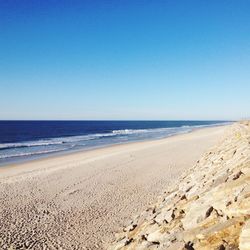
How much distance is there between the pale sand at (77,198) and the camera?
1145cm

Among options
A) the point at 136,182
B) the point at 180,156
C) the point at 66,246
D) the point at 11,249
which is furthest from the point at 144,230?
the point at 180,156

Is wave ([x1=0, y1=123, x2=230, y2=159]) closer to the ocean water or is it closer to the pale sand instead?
the ocean water

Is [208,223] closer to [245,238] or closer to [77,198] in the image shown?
[245,238]

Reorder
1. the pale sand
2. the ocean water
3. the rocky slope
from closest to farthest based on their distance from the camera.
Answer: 1. the rocky slope
2. the pale sand
3. the ocean water

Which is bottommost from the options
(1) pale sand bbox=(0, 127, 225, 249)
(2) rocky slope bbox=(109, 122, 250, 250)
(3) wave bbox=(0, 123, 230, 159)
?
(1) pale sand bbox=(0, 127, 225, 249)

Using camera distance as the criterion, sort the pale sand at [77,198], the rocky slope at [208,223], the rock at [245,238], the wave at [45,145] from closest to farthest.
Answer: the rock at [245,238] < the rocky slope at [208,223] < the pale sand at [77,198] < the wave at [45,145]

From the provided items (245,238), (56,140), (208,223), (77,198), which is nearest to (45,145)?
(56,140)

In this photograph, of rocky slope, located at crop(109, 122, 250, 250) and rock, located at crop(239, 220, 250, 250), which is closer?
rock, located at crop(239, 220, 250, 250)

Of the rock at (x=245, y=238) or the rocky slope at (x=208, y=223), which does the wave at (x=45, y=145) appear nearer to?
the rocky slope at (x=208, y=223)

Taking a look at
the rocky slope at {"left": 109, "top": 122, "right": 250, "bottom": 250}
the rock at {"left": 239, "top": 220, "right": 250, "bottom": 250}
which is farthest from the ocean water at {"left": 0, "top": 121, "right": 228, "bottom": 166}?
the rock at {"left": 239, "top": 220, "right": 250, "bottom": 250}

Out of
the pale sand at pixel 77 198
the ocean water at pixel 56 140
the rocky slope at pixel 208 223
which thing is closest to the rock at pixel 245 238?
the rocky slope at pixel 208 223

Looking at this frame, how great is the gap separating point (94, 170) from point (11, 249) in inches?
479

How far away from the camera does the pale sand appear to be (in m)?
11.5

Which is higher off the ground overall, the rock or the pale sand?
the rock
